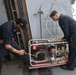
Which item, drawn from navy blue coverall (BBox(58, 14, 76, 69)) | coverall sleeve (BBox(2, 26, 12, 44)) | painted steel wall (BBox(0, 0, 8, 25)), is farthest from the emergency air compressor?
painted steel wall (BBox(0, 0, 8, 25))

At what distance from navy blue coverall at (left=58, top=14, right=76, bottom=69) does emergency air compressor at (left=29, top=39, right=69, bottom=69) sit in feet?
0.34

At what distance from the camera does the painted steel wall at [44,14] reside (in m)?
4.19

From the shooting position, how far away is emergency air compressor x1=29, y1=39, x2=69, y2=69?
368 centimetres

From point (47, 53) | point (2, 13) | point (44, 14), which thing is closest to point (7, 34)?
point (47, 53)

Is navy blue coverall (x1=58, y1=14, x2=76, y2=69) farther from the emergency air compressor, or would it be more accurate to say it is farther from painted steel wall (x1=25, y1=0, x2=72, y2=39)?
painted steel wall (x1=25, y1=0, x2=72, y2=39)

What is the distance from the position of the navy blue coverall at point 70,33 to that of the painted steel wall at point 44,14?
2.06 ft

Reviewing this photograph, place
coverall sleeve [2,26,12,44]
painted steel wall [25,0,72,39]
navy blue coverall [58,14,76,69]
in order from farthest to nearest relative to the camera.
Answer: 1. painted steel wall [25,0,72,39]
2. navy blue coverall [58,14,76,69]
3. coverall sleeve [2,26,12,44]

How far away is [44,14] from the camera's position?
13.9ft

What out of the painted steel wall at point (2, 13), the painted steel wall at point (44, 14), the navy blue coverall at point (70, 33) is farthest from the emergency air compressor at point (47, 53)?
the painted steel wall at point (2, 13)

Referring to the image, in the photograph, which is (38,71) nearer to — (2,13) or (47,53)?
(47,53)

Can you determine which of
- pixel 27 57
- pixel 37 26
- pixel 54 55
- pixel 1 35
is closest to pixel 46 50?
pixel 54 55

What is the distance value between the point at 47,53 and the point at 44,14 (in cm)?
93

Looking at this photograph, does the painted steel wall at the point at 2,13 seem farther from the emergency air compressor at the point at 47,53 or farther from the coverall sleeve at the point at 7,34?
the coverall sleeve at the point at 7,34

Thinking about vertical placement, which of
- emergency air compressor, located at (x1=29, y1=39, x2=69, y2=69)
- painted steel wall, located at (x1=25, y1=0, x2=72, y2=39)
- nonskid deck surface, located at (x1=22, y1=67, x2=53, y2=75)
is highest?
painted steel wall, located at (x1=25, y1=0, x2=72, y2=39)
